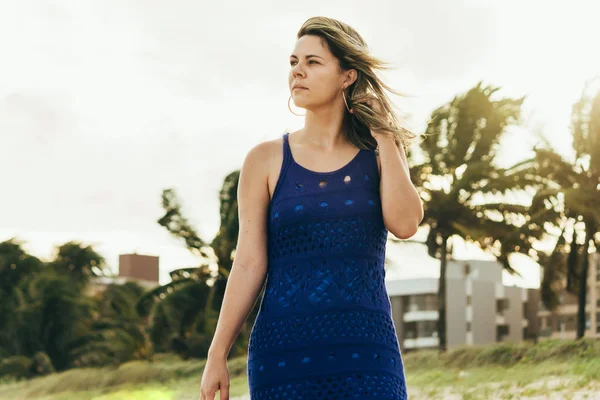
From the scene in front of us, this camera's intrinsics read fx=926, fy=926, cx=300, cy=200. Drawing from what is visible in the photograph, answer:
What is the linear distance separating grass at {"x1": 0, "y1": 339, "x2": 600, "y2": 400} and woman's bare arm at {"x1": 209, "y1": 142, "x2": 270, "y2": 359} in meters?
13.8

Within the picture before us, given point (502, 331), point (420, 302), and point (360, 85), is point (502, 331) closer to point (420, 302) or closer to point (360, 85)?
point (420, 302)

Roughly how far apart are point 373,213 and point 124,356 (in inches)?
1417

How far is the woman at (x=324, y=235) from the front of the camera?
222 cm

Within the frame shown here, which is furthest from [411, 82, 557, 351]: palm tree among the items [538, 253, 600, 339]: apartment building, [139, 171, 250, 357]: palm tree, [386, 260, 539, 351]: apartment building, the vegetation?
[386, 260, 539, 351]: apartment building

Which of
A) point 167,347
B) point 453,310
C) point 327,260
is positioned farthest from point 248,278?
point 453,310

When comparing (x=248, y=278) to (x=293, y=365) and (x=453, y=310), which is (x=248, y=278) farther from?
(x=453, y=310)

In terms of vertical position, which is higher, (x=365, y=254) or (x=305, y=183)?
(x=305, y=183)

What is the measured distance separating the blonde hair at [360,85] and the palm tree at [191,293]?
1142 inches

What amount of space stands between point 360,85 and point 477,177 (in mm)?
27858

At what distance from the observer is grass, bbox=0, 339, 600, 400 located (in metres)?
17.4

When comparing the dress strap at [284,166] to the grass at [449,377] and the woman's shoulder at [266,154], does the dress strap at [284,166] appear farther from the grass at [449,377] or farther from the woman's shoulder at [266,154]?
the grass at [449,377]

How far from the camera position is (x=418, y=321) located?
82438mm

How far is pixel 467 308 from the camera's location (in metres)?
84.4

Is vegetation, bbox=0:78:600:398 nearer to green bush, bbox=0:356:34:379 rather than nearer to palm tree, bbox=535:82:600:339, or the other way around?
palm tree, bbox=535:82:600:339
